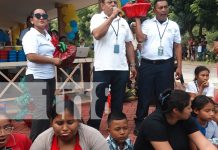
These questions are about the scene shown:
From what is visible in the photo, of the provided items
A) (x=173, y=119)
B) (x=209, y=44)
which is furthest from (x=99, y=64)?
(x=209, y=44)

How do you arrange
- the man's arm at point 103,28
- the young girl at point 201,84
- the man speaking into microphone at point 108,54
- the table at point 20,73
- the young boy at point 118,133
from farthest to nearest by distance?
the table at point 20,73
the young girl at point 201,84
the man speaking into microphone at point 108,54
the man's arm at point 103,28
the young boy at point 118,133

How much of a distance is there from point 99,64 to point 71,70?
3.44 meters

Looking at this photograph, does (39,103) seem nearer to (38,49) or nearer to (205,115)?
(38,49)

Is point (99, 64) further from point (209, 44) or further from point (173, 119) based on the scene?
point (209, 44)

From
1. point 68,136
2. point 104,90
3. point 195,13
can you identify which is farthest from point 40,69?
point 195,13

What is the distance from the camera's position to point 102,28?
13.3 feet

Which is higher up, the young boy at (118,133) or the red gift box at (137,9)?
the red gift box at (137,9)

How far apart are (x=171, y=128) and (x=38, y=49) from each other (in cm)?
150

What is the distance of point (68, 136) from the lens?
2818 millimetres

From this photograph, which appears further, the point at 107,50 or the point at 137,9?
the point at 137,9

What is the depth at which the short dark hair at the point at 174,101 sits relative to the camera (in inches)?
118

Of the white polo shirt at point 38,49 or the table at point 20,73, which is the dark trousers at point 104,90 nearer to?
the white polo shirt at point 38,49

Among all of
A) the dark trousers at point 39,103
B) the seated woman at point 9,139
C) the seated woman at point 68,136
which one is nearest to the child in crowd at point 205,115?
the seated woman at point 68,136

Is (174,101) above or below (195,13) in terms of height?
below
